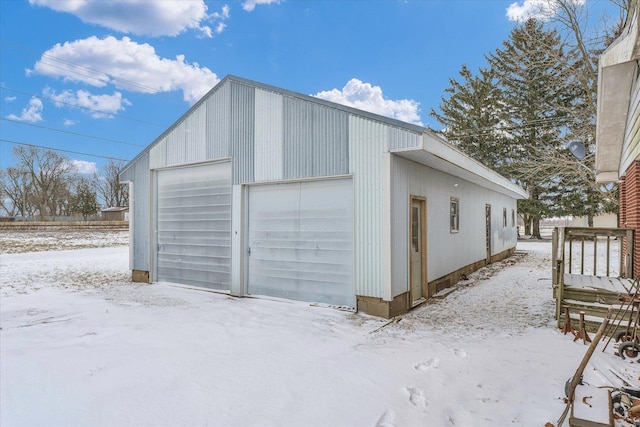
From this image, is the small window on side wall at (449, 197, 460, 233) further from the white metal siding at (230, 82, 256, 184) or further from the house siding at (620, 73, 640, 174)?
the white metal siding at (230, 82, 256, 184)

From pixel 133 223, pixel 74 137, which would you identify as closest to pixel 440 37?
pixel 133 223

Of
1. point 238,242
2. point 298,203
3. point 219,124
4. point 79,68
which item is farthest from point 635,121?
point 79,68

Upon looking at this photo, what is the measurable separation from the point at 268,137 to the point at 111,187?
5261cm

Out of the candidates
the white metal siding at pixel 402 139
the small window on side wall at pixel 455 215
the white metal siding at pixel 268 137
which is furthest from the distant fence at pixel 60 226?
the white metal siding at pixel 402 139

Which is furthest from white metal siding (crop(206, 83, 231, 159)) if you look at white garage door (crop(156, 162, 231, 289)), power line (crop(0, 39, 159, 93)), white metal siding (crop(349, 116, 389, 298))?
power line (crop(0, 39, 159, 93))

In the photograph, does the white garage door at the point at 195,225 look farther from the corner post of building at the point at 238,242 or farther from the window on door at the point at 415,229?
the window on door at the point at 415,229

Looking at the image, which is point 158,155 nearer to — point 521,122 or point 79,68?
point 79,68

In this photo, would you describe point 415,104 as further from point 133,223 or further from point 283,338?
point 283,338

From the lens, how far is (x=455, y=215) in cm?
836

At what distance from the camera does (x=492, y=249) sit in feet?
38.8

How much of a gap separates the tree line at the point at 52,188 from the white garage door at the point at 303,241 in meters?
43.9

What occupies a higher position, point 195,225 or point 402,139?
point 402,139

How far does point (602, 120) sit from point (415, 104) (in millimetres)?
25054

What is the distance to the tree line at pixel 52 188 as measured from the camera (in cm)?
4509
